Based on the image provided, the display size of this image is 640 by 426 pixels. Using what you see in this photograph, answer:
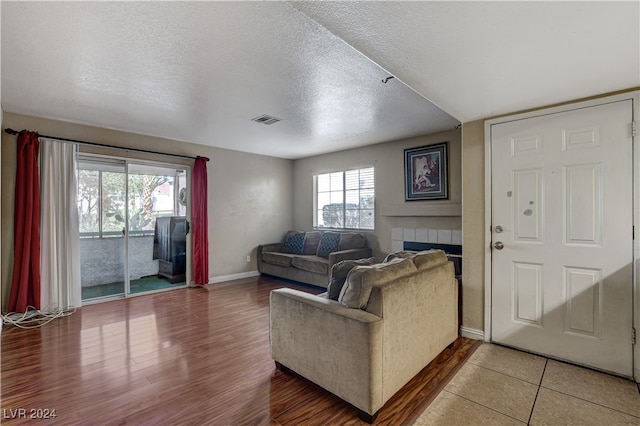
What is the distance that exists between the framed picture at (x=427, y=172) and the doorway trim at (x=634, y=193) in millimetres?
1570

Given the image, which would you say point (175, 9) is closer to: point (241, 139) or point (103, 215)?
point (241, 139)

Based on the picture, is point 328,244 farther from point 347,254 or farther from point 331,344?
point 331,344

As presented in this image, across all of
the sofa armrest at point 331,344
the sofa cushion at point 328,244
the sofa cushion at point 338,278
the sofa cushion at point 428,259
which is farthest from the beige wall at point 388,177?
Answer: the sofa armrest at point 331,344

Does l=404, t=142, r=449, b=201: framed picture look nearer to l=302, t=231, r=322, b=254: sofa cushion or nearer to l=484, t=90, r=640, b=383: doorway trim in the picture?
l=484, t=90, r=640, b=383: doorway trim

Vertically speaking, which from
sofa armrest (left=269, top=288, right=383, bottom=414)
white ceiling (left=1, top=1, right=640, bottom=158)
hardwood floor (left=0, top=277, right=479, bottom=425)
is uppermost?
white ceiling (left=1, top=1, right=640, bottom=158)

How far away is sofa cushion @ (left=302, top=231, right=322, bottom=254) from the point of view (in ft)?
18.5

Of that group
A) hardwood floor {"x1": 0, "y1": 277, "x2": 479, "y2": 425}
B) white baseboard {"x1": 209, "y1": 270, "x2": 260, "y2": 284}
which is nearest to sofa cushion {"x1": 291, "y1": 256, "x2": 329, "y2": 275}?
white baseboard {"x1": 209, "y1": 270, "x2": 260, "y2": 284}

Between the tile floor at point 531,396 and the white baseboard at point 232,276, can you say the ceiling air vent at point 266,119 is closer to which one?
the white baseboard at point 232,276

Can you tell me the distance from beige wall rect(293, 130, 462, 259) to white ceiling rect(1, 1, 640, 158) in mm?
1056

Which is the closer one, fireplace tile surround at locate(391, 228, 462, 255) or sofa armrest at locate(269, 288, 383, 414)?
sofa armrest at locate(269, 288, 383, 414)

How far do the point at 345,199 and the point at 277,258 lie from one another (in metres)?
1.71

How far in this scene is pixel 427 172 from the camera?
454 centimetres

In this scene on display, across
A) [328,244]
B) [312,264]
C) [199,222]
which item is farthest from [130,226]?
[328,244]

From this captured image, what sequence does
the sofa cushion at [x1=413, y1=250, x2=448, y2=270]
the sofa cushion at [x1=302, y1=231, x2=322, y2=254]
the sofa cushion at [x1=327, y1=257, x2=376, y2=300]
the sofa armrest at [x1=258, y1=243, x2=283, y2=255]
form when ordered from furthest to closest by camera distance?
the sofa armrest at [x1=258, y1=243, x2=283, y2=255] → the sofa cushion at [x1=302, y1=231, x2=322, y2=254] → the sofa cushion at [x1=413, y1=250, x2=448, y2=270] → the sofa cushion at [x1=327, y1=257, x2=376, y2=300]
